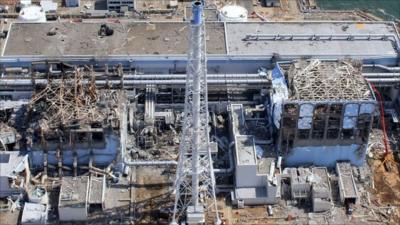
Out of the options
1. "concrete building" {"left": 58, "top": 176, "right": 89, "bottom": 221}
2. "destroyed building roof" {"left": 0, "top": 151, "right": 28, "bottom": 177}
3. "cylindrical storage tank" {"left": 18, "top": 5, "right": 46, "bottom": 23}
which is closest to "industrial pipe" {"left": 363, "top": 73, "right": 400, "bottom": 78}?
"concrete building" {"left": 58, "top": 176, "right": 89, "bottom": 221}

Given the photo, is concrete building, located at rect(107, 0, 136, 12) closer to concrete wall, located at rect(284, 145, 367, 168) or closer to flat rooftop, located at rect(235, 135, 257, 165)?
flat rooftop, located at rect(235, 135, 257, 165)

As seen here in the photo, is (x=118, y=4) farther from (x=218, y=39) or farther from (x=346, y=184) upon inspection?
(x=346, y=184)

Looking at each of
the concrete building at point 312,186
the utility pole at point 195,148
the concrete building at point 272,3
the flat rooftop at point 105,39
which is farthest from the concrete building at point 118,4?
the concrete building at point 312,186

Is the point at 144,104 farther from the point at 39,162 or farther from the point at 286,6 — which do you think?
the point at 286,6

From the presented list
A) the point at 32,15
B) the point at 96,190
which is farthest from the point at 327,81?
the point at 32,15

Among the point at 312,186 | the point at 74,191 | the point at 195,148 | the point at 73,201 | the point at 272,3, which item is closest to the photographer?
the point at 195,148

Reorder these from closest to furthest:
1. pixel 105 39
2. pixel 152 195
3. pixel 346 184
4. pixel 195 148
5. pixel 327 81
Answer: pixel 195 148, pixel 152 195, pixel 346 184, pixel 327 81, pixel 105 39

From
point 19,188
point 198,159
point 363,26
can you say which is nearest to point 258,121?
point 198,159

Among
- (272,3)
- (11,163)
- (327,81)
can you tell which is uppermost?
(272,3)
